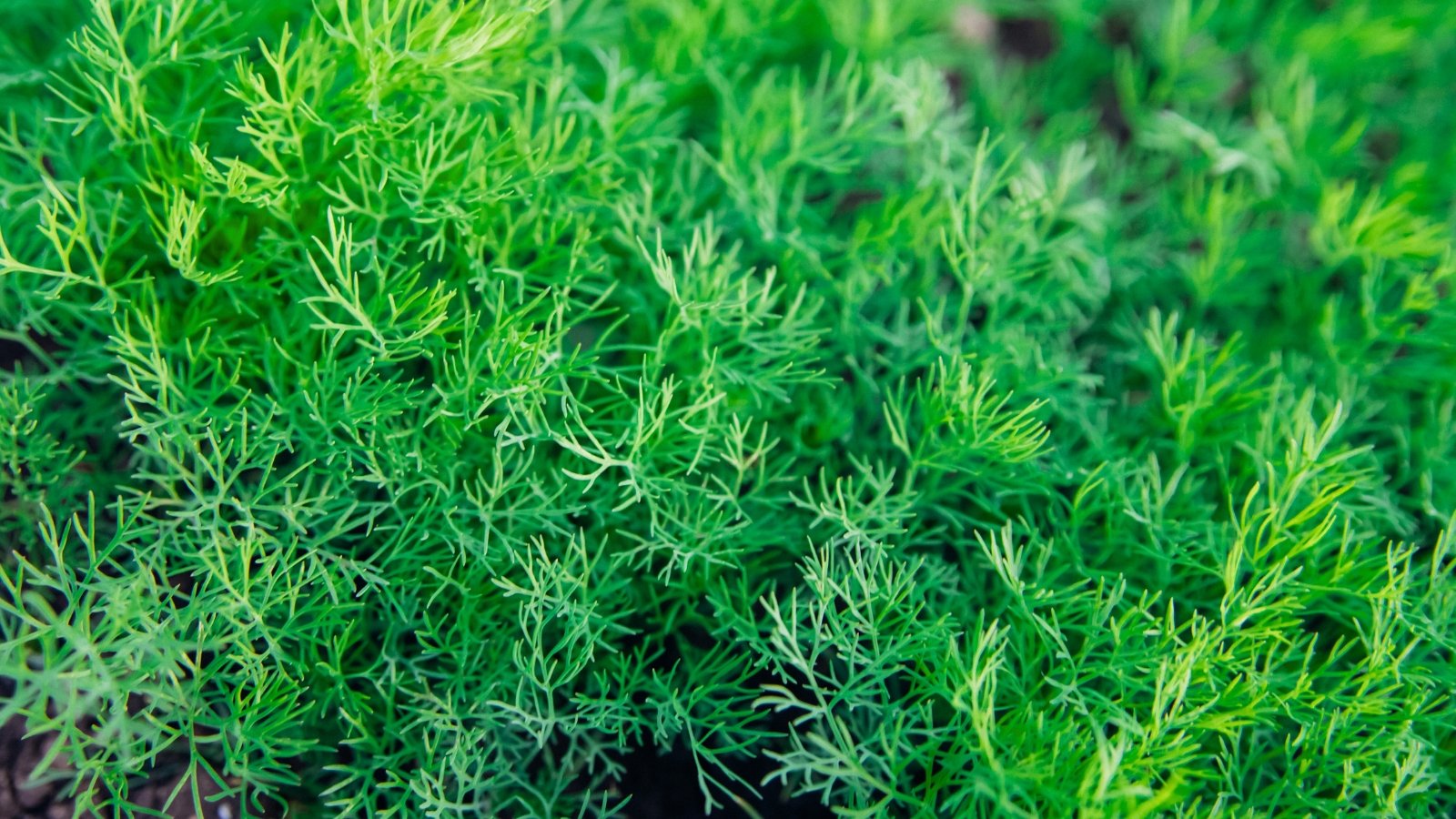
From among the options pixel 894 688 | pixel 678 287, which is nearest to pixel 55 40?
pixel 678 287

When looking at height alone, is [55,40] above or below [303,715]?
above

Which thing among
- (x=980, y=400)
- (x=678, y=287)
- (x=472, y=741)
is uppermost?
(x=678, y=287)

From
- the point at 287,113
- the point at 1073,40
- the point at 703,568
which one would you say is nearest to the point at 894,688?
the point at 703,568

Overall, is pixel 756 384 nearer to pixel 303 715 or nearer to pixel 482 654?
pixel 482 654

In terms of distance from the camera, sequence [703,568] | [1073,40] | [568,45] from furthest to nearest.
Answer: [1073,40] → [568,45] → [703,568]

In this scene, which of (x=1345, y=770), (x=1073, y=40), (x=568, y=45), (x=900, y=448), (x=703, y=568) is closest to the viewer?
(x=1345, y=770)

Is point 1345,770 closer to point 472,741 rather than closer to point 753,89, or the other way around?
point 472,741

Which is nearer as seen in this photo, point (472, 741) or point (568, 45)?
point (472, 741)
